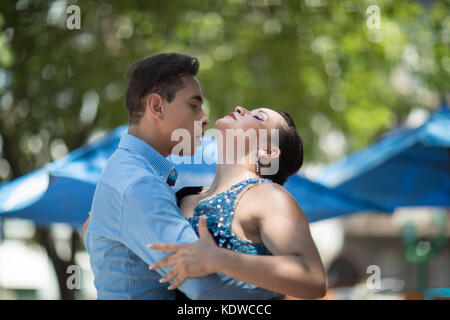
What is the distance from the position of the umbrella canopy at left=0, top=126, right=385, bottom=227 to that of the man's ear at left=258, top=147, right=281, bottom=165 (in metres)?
1.87

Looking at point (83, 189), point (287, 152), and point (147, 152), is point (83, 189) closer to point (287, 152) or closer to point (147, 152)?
point (147, 152)

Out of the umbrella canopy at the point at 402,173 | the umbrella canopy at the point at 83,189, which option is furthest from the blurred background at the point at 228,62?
the umbrella canopy at the point at 83,189

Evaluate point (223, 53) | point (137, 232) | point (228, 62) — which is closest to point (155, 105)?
point (137, 232)

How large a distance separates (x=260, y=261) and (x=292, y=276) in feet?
0.40

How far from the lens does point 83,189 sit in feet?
15.8

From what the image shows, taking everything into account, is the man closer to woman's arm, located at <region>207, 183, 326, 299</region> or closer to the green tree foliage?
woman's arm, located at <region>207, 183, 326, 299</region>

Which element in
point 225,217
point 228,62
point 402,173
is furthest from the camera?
point 228,62

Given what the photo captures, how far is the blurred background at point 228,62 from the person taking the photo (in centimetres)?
716

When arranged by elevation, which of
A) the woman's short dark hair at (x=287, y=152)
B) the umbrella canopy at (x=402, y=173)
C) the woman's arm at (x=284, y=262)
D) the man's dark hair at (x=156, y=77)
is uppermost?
the man's dark hair at (x=156, y=77)

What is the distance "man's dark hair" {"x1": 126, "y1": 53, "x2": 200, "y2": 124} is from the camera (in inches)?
97.2

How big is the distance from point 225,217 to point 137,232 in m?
0.39

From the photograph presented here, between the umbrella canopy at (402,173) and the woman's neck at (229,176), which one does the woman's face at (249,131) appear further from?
the umbrella canopy at (402,173)

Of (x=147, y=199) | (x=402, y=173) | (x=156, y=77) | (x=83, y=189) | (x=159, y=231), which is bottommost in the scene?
(x=402, y=173)

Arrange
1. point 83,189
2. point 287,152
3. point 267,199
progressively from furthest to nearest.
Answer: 1. point 83,189
2. point 287,152
3. point 267,199
